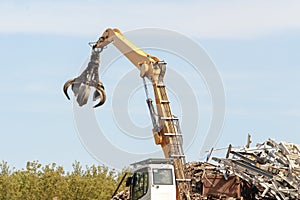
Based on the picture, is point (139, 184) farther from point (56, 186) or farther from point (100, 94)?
point (56, 186)

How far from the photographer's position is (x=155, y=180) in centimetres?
2180

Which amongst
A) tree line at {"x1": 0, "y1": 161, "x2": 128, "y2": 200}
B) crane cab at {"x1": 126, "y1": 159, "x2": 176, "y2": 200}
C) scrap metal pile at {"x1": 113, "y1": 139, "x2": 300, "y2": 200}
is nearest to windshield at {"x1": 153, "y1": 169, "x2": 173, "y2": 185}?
crane cab at {"x1": 126, "y1": 159, "x2": 176, "y2": 200}

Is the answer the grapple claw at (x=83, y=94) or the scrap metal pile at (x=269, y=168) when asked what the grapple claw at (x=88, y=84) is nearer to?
the grapple claw at (x=83, y=94)

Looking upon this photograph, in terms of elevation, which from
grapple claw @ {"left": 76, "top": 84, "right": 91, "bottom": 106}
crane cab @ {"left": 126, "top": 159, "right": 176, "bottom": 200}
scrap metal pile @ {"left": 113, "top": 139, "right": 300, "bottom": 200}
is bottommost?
crane cab @ {"left": 126, "top": 159, "right": 176, "bottom": 200}

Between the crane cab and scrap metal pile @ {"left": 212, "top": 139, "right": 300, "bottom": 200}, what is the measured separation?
14.4 ft

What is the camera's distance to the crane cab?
851 inches

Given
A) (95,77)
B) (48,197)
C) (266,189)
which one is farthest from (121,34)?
(48,197)

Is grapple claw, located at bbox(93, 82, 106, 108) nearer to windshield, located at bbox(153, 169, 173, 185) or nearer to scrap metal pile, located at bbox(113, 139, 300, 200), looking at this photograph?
scrap metal pile, located at bbox(113, 139, 300, 200)

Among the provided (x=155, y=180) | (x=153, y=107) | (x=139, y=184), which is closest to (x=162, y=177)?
(x=155, y=180)

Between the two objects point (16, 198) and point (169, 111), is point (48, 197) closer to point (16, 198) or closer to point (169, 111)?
point (16, 198)

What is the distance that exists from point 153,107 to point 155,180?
324 centimetres

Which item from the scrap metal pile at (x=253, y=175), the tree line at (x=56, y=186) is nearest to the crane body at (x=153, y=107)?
the scrap metal pile at (x=253, y=175)

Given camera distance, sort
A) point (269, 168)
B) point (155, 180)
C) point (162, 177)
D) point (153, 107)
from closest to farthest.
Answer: point (155, 180)
point (162, 177)
point (153, 107)
point (269, 168)

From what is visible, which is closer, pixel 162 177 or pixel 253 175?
pixel 162 177
